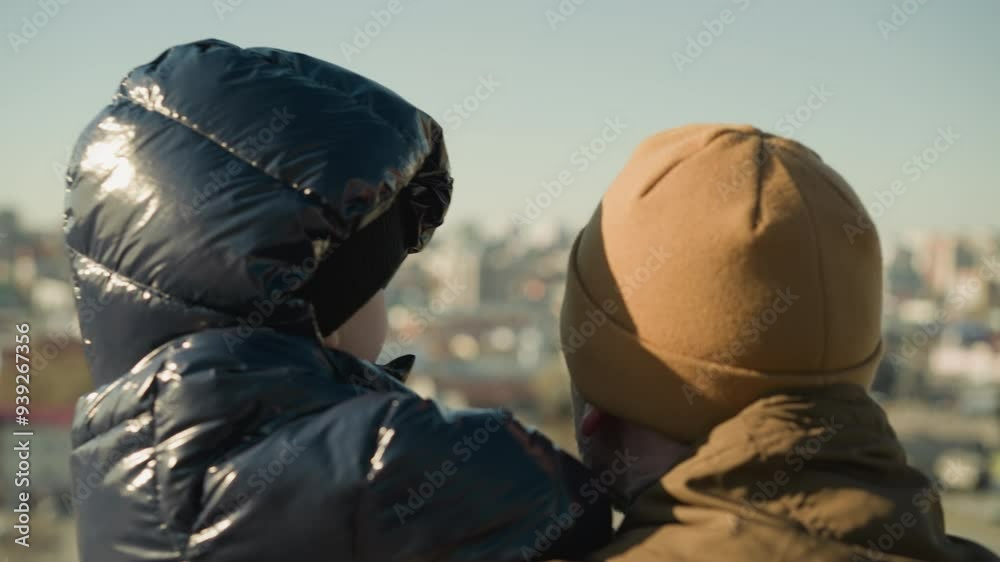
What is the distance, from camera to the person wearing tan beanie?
0.83 metres

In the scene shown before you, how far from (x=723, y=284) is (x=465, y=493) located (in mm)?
265

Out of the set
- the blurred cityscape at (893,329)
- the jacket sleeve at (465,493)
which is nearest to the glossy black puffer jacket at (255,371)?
the jacket sleeve at (465,493)

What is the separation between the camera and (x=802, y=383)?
89cm

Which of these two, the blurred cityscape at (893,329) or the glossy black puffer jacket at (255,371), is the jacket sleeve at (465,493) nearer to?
the glossy black puffer jacket at (255,371)

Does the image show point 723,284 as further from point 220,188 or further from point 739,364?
point 220,188

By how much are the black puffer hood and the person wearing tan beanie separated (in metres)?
0.21

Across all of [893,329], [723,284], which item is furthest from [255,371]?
[893,329]

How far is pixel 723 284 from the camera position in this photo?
34.7 inches

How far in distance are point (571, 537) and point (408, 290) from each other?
33359 mm

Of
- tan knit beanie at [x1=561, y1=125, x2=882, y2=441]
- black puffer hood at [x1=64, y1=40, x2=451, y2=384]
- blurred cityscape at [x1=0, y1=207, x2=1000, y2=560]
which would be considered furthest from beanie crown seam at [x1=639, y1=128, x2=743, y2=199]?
blurred cityscape at [x1=0, y1=207, x2=1000, y2=560]

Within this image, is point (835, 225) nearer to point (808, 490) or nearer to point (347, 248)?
point (808, 490)

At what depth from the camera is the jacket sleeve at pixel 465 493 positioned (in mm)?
777

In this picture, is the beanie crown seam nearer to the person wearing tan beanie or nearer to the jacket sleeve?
the person wearing tan beanie

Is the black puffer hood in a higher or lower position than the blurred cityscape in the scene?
higher
